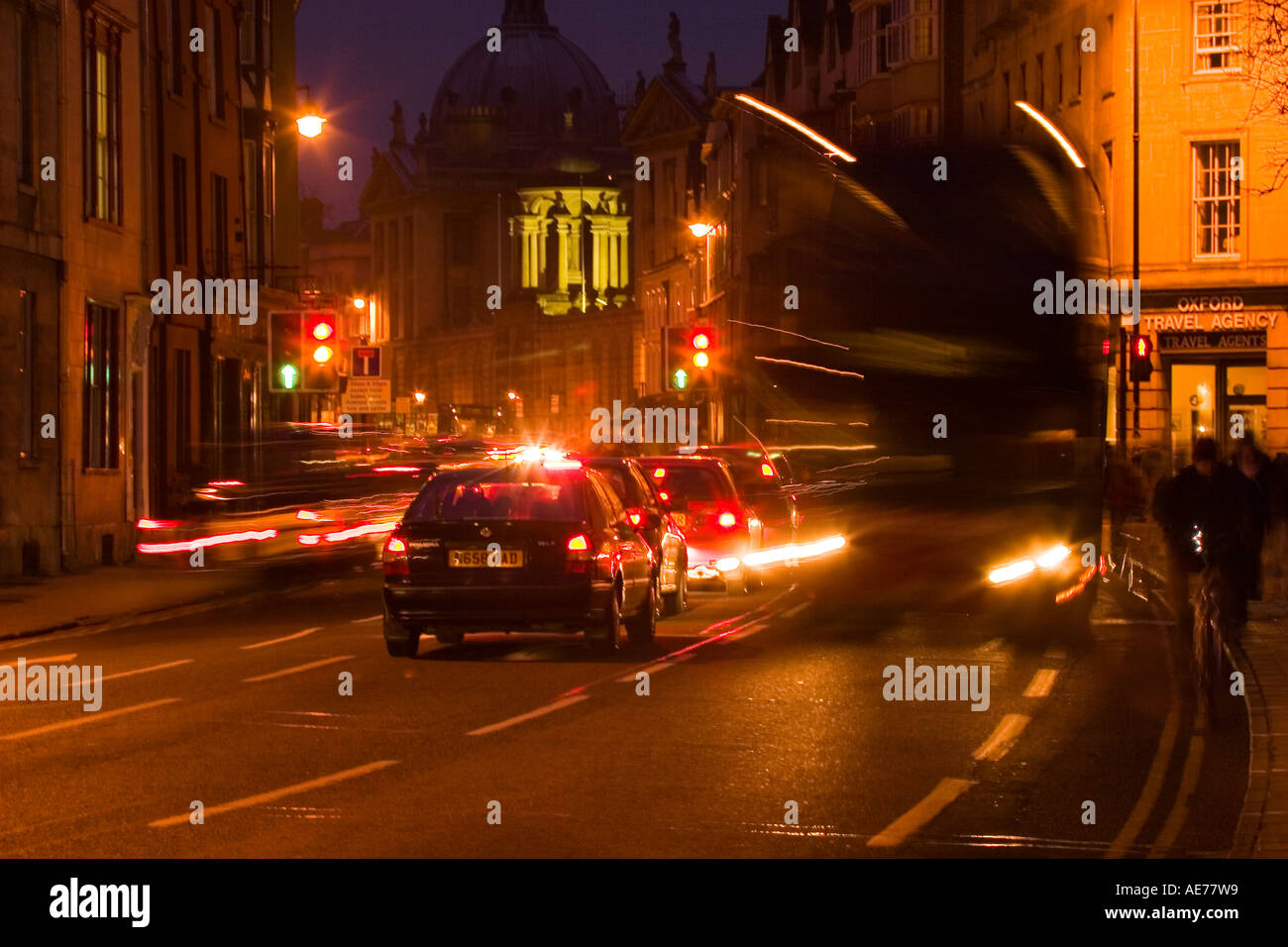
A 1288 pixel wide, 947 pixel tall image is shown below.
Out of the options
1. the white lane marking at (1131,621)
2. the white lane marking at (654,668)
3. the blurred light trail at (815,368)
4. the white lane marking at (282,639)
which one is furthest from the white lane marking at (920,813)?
the blurred light trail at (815,368)

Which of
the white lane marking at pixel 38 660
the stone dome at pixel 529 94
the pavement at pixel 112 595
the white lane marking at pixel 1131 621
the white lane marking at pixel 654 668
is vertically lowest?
the white lane marking at pixel 1131 621

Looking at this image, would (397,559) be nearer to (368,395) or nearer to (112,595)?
(112,595)

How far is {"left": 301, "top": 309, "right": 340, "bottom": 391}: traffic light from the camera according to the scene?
32.2 metres

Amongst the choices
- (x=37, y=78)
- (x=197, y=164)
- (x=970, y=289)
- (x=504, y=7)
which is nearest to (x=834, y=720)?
(x=970, y=289)

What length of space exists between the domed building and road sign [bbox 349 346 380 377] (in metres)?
94.3

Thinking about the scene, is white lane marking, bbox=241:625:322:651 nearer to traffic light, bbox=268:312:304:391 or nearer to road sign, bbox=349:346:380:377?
traffic light, bbox=268:312:304:391

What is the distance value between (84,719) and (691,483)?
41.7 feet

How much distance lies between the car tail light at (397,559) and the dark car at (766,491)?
10822mm

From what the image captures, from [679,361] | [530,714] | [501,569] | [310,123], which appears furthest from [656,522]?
[310,123]

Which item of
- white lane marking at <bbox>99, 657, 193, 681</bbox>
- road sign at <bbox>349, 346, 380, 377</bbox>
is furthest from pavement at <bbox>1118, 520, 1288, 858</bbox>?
road sign at <bbox>349, 346, 380, 377</bbox>

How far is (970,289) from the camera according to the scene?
882 inches

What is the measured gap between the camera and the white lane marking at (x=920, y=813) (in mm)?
9375

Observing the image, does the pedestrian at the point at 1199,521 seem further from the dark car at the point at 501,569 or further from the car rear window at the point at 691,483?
the car rear window at the point at 691,483
